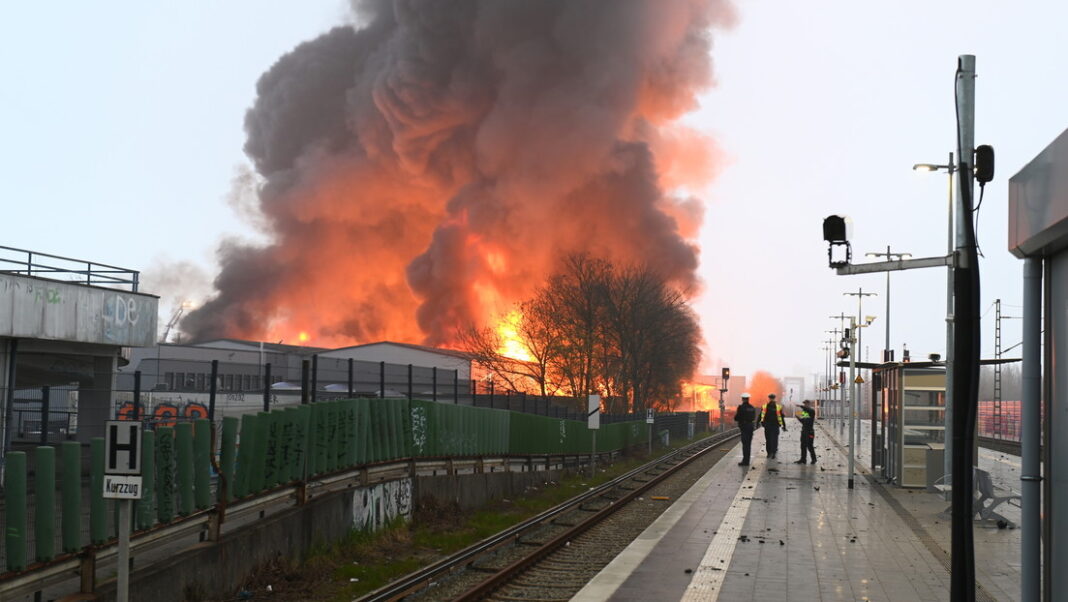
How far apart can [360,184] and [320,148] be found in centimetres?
464

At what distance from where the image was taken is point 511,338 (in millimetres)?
56625

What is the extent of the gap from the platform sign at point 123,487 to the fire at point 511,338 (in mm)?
46205

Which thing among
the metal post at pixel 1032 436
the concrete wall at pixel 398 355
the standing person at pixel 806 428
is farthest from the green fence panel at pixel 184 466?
the concrete wall at pixel 398 355

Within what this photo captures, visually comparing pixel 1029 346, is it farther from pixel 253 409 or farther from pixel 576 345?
pixel 576 345

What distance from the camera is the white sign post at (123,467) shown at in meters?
8.20

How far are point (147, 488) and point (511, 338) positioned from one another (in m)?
46.4

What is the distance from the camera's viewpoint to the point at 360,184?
87.0 metres

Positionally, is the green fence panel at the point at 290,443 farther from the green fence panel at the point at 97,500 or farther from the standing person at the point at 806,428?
the standing person at the point at 806,428

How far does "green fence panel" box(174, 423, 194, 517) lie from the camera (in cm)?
1089

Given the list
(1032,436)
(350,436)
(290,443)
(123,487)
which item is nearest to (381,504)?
(350,436)

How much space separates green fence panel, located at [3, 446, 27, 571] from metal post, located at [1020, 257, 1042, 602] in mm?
7684

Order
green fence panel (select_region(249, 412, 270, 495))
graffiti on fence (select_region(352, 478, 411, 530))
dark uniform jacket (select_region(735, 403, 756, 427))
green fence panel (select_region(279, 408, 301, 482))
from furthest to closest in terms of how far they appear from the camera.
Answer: dark uniform jacket (select_region(735, 403, 756, 427)) → graffiti on fence (select_region(352, 478, 411, 530)) → green fence panel (select_region(279, 408, 301, 482)) → green fence panel (select_region(249, 412, 270, 495))

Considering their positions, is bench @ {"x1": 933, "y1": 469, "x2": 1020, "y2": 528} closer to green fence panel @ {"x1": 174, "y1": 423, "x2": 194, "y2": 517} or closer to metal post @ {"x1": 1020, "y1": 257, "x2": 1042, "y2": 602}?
metal post @ {"x1": 1020, "y1": 257, "x2": 1042, "y2": 602}

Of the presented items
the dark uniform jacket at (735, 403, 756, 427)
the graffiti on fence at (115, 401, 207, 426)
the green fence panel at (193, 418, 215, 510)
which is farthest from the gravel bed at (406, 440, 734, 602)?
the dark uniform jacket at (735, 403, 756, 427)
